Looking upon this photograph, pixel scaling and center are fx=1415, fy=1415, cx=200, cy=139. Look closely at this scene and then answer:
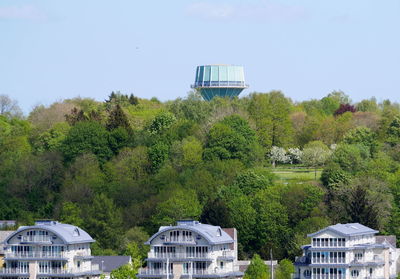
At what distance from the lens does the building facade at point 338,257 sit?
102 m

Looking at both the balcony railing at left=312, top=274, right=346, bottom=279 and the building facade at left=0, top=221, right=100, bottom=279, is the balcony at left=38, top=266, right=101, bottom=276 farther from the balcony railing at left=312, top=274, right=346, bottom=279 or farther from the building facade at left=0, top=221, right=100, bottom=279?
the balcony railing at left=312, top=274, right=346, bottom=279

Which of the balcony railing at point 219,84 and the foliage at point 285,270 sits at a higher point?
the balcony railing at point 219,84

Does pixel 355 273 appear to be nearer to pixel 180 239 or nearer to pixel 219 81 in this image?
pixel 180 239

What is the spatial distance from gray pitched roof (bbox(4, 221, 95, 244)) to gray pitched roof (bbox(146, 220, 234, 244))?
601 centimetres

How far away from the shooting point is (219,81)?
169250 mm

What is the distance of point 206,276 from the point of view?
105000mm

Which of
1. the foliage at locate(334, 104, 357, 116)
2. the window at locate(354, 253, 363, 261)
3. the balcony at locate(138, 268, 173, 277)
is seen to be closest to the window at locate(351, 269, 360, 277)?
the window at locate(354, 253, 363, 261)

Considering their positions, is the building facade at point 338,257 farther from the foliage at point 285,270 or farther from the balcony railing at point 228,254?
the balcony railing at point 228,254

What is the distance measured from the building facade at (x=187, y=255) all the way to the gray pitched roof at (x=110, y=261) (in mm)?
3950

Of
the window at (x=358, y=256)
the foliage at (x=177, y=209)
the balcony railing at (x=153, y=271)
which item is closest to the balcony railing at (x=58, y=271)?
the balcony railing at (x=153, y=271)

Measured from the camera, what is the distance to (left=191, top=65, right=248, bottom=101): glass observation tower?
169125 mm

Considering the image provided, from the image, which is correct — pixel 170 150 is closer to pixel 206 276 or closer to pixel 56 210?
pixel 56 210

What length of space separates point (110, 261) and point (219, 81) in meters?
60.4

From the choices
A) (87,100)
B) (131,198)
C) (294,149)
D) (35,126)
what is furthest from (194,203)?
(87,100)
